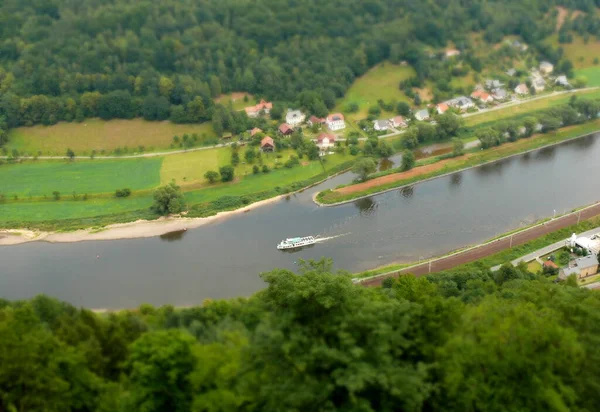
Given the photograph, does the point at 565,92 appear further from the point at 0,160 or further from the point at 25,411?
the point at 25,411

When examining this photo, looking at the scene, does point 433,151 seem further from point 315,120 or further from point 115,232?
point 115,232

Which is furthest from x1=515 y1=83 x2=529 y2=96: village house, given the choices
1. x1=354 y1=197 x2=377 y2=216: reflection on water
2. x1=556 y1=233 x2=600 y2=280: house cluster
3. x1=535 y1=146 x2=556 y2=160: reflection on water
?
x1=556 y1=233 x2=600 y2=280: house cluster

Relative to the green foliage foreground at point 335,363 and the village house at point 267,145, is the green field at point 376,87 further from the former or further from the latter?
the green foliage foreground at point 335,363

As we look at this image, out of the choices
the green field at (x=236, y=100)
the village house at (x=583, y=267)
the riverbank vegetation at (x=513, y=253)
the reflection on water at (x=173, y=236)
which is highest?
the green field at (x=236, y=100)

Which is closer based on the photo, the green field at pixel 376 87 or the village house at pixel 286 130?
the village house at pixel 286 130

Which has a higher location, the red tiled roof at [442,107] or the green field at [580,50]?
the green field at [580,50]

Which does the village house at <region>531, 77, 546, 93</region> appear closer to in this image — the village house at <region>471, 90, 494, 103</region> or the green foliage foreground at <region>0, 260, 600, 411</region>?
the village house at <region>471, 90, 494, 103</region>

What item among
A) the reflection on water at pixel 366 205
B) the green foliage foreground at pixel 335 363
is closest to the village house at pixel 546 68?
the reflection on water at pixel 366 205
